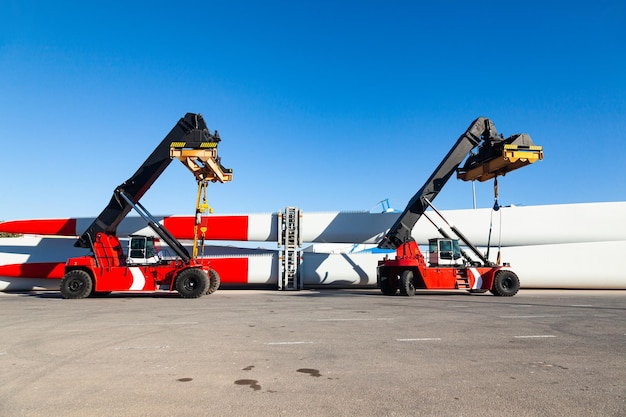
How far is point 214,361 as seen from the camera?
6070 millimetres

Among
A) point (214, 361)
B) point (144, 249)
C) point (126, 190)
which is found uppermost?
point (126, 190)

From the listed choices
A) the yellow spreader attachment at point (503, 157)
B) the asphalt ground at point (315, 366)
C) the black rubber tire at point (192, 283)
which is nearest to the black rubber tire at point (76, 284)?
the black rubber tire at point (192, 283)

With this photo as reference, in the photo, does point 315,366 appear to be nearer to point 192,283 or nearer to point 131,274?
point 192,283

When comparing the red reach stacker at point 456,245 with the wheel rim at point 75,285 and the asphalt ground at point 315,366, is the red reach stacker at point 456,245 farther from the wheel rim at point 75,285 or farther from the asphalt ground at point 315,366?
the wheel rim at point 75,285

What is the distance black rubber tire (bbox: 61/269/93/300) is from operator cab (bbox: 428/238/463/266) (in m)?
14.7

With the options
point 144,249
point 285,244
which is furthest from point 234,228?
point 144,249

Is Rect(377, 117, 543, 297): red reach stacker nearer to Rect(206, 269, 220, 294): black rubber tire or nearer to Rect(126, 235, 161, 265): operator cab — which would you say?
Rect(206, 269, 220, 294): black rubber tire

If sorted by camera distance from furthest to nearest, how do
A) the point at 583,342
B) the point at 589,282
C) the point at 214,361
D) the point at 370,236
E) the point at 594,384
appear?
the point at 370,236
the point at 589,282
the point at 583,342
the point at 214,361
the point at 594,384

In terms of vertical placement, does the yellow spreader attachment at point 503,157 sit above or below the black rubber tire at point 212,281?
above

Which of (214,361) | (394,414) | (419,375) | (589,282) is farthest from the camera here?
(589,282)

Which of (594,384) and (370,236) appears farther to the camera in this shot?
(370,236)

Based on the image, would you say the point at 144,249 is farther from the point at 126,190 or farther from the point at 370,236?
the point at 370,236

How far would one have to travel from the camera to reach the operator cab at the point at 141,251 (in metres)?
17.6

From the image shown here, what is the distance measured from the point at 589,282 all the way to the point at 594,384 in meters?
20.0
